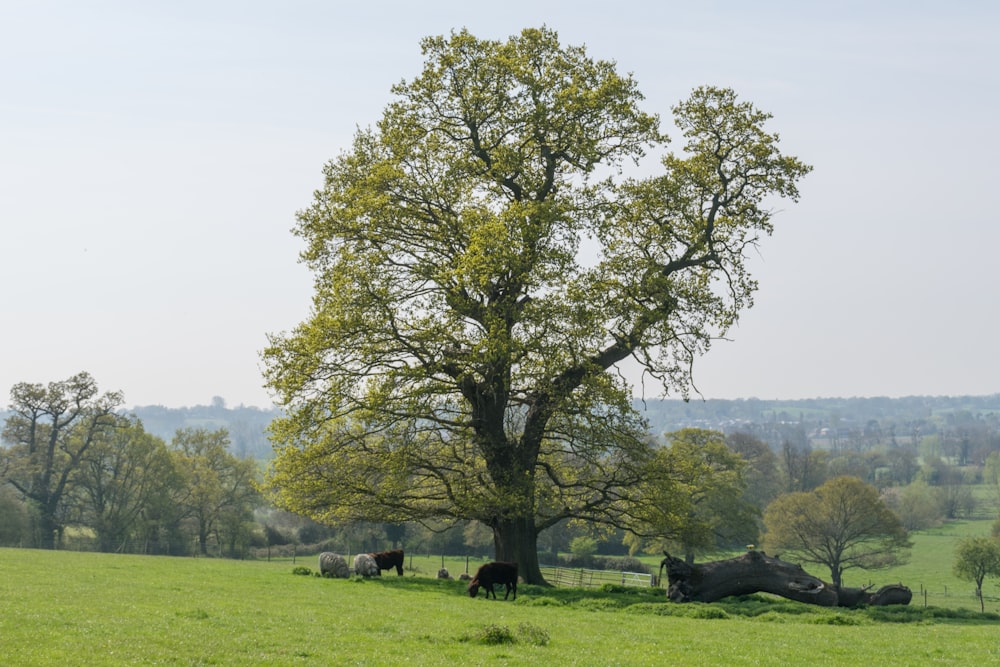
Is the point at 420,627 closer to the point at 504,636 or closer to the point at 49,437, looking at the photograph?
the point at 504,636

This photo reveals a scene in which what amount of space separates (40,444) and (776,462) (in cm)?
9847

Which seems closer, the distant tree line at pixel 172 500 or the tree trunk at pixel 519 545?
the tree trunk at pixel 519 545

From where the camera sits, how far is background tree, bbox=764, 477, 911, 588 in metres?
78.8

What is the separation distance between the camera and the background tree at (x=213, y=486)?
84.8 meters

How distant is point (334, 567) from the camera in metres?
36.9

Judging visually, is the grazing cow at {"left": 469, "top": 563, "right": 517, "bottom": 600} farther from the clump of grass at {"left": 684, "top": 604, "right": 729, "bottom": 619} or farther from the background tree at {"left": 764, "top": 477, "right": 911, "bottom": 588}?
the background tree at {"left": 764, "top": 477, "right": 911, "bottom": 588}

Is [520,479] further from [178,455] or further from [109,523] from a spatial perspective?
[178,455]

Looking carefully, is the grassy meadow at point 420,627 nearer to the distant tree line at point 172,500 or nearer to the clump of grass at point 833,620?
the clump of grass at point 833,620

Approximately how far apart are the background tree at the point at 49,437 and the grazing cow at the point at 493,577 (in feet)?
183

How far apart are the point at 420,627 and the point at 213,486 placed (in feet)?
226

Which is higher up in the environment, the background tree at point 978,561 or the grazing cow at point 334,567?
the grazing cow at point 334,567

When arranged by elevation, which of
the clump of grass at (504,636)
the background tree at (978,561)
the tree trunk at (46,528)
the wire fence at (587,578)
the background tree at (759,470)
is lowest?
the background tree at (978,561)

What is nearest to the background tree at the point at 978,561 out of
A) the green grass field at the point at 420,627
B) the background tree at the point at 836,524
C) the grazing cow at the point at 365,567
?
the background tree at the point at 836,524

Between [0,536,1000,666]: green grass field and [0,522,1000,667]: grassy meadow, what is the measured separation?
0.04 meters
